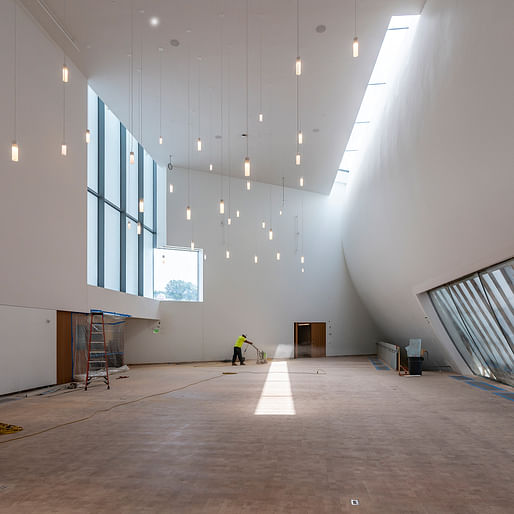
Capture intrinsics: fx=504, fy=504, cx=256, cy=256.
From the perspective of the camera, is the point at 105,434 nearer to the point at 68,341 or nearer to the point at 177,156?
the point at 68,341

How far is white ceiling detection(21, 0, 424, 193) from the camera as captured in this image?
988cm

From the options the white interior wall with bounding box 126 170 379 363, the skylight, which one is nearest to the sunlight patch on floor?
the white interior wall with bounding box 126 170 379 363

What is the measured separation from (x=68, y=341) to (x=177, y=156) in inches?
344

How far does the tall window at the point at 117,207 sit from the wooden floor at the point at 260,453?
600 cm

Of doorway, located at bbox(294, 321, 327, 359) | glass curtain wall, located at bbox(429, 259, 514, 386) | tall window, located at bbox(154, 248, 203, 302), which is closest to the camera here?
glass curtain wall, located at bbox(429, 259, 514, 386)

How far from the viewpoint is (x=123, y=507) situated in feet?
12.4

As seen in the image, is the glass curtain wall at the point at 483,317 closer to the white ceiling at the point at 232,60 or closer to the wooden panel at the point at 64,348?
the white ceiling at the point at 232,60

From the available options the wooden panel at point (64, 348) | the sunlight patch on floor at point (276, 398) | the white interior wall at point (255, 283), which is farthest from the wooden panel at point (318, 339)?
the wooden panel at point (64, 348)

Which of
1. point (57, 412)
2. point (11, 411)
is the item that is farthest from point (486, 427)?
point (11, 411)

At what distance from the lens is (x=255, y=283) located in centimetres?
2112

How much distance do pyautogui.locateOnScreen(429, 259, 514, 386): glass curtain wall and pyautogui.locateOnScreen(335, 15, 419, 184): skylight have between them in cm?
524

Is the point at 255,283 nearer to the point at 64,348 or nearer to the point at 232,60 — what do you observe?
the point at 64,348

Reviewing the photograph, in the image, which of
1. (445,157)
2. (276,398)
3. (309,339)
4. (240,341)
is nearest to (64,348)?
(276,398)

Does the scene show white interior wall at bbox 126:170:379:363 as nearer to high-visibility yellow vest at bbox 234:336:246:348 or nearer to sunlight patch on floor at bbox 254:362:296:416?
high-visibility yellow vest at bbox 234:336:246:348
